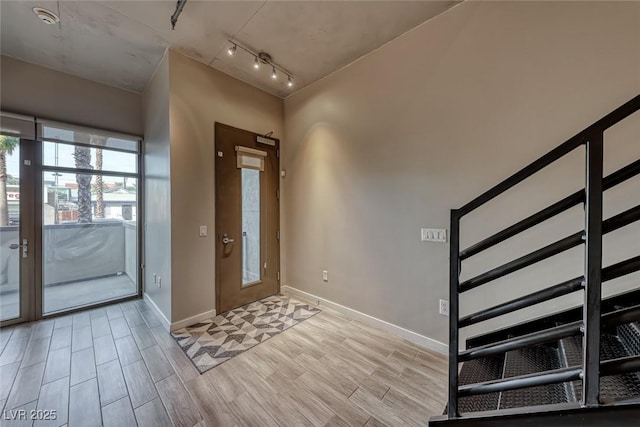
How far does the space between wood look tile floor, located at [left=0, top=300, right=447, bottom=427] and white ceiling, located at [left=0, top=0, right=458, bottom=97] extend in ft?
10.3

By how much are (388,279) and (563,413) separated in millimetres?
1783

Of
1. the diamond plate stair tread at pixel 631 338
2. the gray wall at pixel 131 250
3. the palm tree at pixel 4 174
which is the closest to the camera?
the diamond plate stair tread at pixel 631 338

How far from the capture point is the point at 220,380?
1.94 metres

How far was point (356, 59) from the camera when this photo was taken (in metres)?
2.90

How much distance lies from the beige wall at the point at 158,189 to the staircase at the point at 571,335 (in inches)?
114

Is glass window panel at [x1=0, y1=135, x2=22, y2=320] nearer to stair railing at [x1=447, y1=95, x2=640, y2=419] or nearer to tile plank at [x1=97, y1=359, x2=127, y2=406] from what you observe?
tile plank at [x1=97, y1=359, x2=127, y2=406]

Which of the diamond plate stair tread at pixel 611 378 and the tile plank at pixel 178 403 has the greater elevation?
the diamond plate stair tread at pixel 611 378

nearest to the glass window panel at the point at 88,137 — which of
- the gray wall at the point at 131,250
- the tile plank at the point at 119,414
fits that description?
the gray wall at the point at 131,250

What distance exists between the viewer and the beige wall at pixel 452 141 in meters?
1.64

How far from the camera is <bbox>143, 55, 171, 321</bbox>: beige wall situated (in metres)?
2.79

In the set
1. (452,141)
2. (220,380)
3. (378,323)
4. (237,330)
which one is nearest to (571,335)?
(452,141)

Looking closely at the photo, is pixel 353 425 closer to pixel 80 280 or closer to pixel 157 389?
pixel 157 389

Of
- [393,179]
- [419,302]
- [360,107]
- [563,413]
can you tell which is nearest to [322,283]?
[419,302]

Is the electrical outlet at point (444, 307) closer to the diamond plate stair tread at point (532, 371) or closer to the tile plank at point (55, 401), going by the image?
the diamond plate stair tread at point (532, 371)
